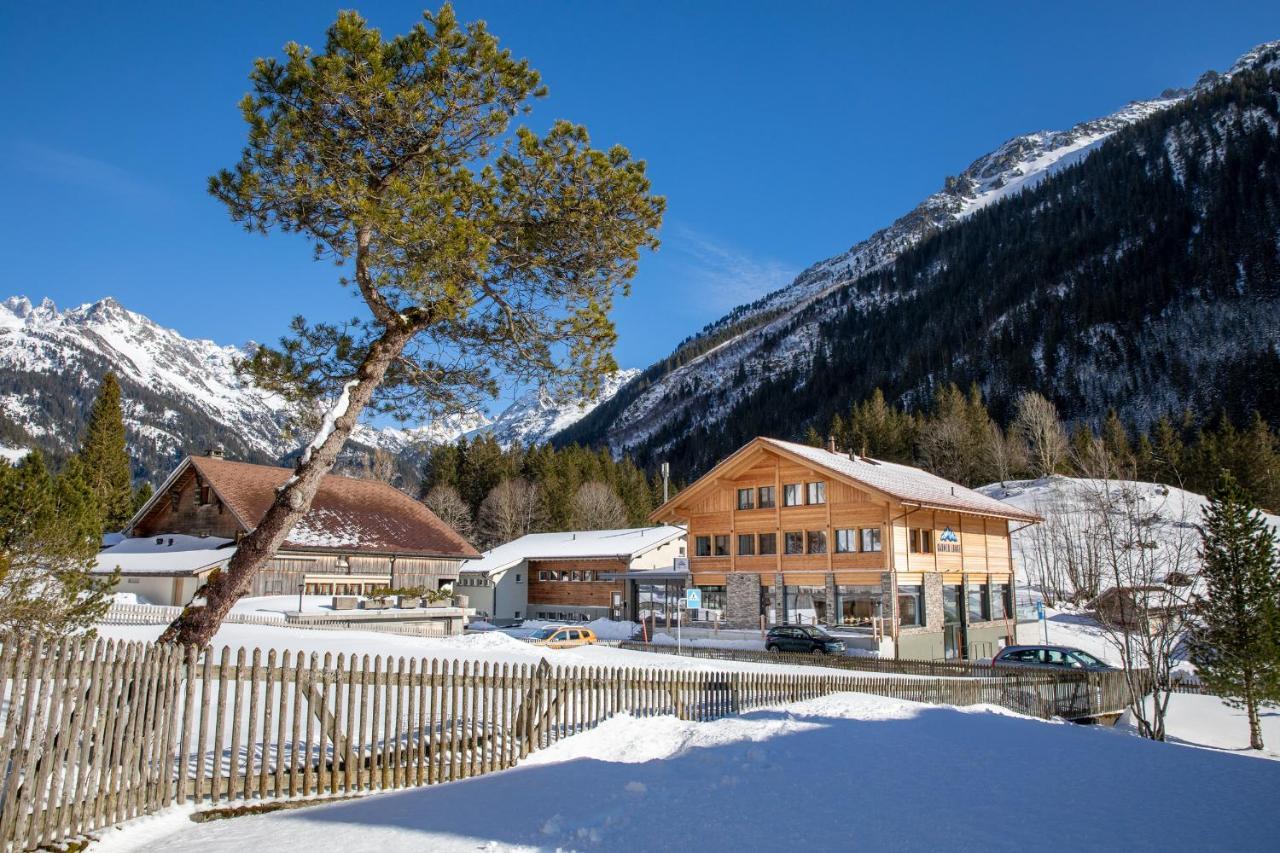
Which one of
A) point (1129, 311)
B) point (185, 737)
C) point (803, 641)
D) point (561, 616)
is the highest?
point (1129, 311)

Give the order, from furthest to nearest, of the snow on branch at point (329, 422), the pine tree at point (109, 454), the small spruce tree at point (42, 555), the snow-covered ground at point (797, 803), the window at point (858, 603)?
1. the pine tree at point (109, 454)
2. the window at point (858, 603)
3. the snow on branch at point (329, 422)
4. the small spruce tree at point (42, 555)
5. the snow-covered ground at point (797, 803)

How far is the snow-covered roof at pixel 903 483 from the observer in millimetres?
38312

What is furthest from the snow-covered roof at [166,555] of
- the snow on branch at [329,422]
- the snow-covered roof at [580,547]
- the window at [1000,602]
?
the window at [1000,602]

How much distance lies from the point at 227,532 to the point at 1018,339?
526 feet

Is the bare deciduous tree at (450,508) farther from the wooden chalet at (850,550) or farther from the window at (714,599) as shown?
the window at (714,599)

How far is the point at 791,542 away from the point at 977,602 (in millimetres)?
12449

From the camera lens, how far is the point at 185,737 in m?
7.89

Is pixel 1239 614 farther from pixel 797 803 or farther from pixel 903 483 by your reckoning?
pixel 797 803

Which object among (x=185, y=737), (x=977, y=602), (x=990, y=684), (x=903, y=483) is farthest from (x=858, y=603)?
(x=185, y=737)

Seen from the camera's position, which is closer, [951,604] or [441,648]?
[441,648]

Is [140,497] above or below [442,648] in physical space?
above

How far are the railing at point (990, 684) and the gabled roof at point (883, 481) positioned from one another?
999 cm

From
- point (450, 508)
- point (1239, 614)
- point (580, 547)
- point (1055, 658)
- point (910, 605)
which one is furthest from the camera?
point (450, 508)

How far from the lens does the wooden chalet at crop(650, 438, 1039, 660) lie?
126 feet
